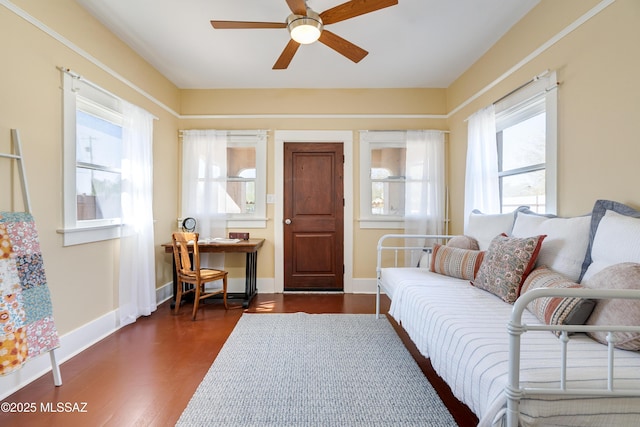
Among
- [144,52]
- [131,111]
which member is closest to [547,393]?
[131,111]

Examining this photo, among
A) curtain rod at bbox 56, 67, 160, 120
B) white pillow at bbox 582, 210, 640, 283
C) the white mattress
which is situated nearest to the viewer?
the white mattress

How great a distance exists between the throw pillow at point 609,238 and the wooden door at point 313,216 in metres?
2.50

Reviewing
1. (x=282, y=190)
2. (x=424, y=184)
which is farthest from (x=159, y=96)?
(x=424, y=184)

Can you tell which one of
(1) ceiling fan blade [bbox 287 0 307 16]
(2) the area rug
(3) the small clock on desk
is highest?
(1) ceiling fan blade [bbox 287 0 307 16]

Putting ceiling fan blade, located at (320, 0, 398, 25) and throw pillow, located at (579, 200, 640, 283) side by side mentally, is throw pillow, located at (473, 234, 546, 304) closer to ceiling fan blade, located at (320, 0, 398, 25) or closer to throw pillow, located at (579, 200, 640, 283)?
throw pillow, located at (579, 200, 640, 283)

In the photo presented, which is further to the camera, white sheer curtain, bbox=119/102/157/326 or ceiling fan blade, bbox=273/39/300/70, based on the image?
white sheer curtain, bbox=119/102/157/326

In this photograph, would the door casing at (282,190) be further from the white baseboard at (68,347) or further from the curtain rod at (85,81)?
the curtain rod at (85,81)

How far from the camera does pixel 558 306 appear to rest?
1.24 meters

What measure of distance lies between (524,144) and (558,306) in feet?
5.66

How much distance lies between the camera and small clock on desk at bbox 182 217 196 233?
349 cm

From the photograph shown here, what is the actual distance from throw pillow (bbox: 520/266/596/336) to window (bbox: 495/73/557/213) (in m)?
0.83

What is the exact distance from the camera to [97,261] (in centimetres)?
238

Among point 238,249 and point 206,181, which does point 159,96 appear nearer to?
point 206,181

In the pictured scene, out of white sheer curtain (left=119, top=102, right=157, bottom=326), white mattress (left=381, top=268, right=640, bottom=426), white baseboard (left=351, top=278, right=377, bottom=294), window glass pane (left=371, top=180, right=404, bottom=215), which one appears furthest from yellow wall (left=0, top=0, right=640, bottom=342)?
white baseboard (left=351, top=278, right=377, bottom=294)
